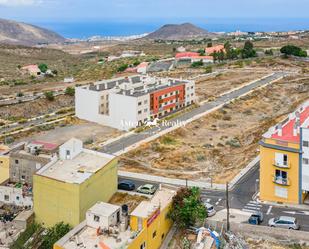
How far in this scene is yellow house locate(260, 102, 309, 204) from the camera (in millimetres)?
40594

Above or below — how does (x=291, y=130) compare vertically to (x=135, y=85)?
below

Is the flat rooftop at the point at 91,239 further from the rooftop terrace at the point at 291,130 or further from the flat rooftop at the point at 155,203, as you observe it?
the rooftop terrace at the point at 291,130

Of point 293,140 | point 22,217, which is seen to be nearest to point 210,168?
point 293,140

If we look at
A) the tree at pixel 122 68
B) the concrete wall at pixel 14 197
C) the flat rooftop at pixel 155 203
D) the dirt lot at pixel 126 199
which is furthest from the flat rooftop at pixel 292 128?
the tree at pixel 122 68

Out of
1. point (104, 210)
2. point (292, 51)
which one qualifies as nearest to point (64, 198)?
point (104, 210)

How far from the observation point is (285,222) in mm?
37375

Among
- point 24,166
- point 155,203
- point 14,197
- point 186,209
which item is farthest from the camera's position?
point 24,166

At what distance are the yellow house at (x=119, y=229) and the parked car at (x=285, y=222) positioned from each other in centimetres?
875

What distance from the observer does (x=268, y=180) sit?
42.4 metres

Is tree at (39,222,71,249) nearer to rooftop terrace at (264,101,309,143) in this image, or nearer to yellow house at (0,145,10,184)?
yellow house at (0,145,10,184)

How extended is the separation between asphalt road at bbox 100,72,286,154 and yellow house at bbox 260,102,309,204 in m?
25.3

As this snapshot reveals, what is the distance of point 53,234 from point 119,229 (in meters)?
6.31

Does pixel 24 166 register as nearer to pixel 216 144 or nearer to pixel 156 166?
pixel 156 166

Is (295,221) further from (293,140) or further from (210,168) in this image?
A: (210,168)
